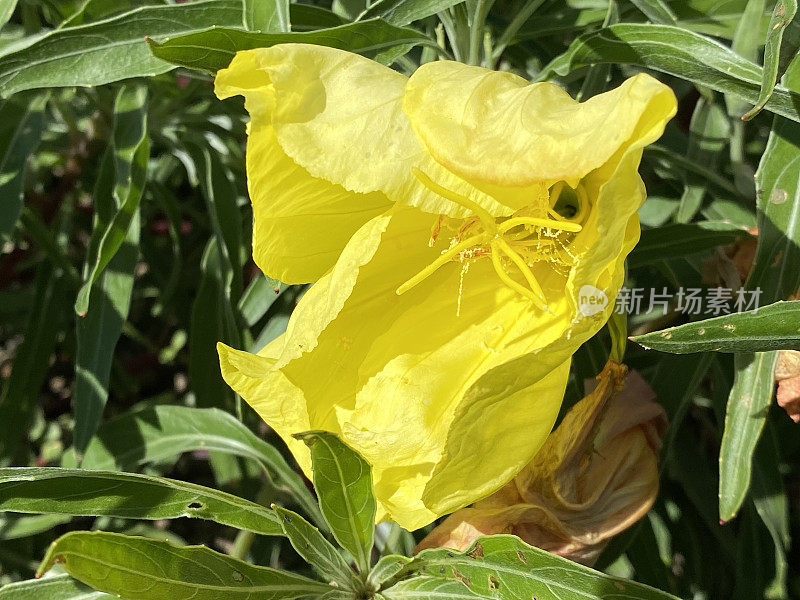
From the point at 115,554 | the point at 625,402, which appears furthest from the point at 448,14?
the point at 115,554

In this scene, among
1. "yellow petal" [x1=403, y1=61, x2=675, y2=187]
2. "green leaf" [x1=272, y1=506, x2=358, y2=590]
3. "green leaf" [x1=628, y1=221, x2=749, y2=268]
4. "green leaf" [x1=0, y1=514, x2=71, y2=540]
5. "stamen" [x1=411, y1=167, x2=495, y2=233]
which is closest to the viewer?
"yellow petal" [x1=403, y1=61, x2=675, y2=187]

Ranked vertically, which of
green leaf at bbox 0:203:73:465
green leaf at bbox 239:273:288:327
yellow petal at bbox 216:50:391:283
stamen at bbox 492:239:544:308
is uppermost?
yellow petal at bbox 216:50:391:283

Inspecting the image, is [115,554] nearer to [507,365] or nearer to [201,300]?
[507,365]

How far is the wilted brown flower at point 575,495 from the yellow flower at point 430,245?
0.44 ft

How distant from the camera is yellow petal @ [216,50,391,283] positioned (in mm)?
834

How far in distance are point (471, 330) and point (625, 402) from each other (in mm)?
281

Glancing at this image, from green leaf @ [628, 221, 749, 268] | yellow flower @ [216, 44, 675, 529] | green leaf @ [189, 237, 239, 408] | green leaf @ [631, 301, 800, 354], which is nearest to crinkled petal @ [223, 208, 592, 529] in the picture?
yellow flower @ [216, 44, 675, 529]

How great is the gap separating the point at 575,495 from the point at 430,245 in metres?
0.36

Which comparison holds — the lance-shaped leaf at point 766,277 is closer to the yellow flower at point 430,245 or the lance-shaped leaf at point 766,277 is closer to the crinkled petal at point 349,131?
the yellow flower at point 430,245

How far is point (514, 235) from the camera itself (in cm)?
96

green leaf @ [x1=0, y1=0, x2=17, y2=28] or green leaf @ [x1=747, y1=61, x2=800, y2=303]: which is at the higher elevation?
green leaf @ [x1=0, y1=0, x2=17, y2=28]

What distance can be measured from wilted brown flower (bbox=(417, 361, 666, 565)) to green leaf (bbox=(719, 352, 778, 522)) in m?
0.10

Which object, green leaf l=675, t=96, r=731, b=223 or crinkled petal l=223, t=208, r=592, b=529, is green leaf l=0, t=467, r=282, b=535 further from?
green leaf l=675, t=96, r=731, b=223

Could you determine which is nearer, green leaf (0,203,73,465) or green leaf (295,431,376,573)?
green leaf (295,431,376,573)
